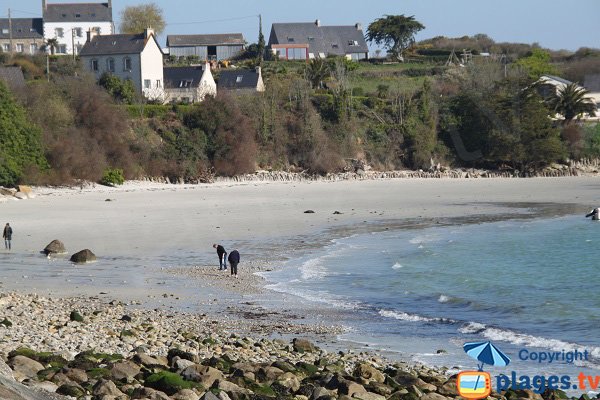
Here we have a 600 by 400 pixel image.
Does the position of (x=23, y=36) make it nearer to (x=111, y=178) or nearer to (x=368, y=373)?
(x=111, y=178)

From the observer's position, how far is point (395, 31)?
88.8 meters

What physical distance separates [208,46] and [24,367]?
3101 inches

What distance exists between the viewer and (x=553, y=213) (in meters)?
38.6

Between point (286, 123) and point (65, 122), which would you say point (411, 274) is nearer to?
point (65, 122)

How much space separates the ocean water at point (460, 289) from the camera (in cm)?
1592

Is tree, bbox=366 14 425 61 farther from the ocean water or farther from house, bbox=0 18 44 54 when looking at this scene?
the ocean water

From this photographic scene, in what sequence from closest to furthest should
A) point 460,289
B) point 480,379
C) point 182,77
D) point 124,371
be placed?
point 480,379 < point 124,371 < point 460,289 < point 182,77

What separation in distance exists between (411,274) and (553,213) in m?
16.8

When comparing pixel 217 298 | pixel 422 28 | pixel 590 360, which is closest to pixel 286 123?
pixel 422 28

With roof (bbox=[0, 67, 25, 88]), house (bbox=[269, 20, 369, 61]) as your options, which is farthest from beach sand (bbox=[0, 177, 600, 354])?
house (bbox=[269, 20, 369, 61])

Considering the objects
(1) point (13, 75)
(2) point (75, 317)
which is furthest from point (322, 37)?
(2) point (75, 317)

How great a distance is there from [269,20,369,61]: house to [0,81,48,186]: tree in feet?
134

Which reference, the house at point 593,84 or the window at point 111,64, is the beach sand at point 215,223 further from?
the house at point 593,84

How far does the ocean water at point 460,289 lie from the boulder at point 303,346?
1.29 m
